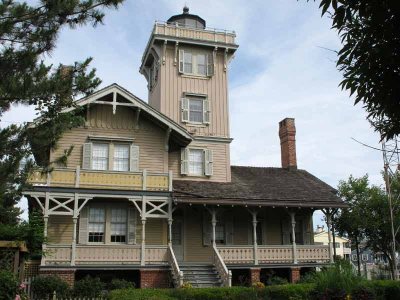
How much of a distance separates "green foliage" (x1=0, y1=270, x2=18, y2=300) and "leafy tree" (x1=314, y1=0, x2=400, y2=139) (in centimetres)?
981

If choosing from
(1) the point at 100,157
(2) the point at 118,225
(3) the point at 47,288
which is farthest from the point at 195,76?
(3) the point at 47,288

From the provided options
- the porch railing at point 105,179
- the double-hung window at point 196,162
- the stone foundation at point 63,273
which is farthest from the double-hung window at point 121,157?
the stone foundation at point 63,273

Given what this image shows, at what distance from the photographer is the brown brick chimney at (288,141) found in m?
29.4

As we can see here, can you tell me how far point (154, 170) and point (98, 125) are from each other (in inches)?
136

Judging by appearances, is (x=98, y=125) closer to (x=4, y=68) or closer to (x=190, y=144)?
(x=190, y=144)

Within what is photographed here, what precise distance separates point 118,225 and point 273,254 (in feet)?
24.4

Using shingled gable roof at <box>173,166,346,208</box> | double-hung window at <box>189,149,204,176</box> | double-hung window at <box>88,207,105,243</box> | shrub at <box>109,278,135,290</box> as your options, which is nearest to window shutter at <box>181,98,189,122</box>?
double-hung window at <box>189,149,204,176</box>

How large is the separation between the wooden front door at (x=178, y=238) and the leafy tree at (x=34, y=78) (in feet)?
43.2

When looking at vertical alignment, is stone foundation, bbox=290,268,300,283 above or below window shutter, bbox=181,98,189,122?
below

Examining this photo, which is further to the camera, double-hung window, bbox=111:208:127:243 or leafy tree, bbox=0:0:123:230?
double-hung window, bbox=111:208:127:243

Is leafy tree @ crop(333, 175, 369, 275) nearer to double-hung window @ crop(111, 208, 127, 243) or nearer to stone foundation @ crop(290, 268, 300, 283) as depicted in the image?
stone foundation @ crop(290, 268, 300, 283)

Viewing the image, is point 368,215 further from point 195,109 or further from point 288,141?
point 195,109

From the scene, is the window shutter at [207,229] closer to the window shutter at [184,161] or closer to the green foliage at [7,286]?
the window shutter at [184,161]

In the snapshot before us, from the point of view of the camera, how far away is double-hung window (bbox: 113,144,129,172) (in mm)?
23719
